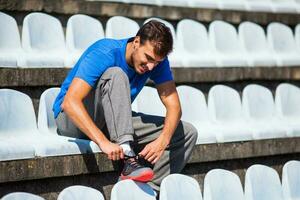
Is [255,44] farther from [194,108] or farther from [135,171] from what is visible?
[135,171]

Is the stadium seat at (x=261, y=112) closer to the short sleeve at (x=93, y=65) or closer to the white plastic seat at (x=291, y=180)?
the white plastic seat at (x=291, y=180)

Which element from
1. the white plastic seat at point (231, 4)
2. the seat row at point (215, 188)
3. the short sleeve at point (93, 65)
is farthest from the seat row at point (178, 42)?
the seat row at point (215, 188)

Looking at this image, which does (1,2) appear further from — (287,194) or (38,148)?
(287,194)

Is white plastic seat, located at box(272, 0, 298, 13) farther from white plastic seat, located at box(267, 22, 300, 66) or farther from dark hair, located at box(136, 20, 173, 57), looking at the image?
dark hair, located at box(136, 20, 173, 57)

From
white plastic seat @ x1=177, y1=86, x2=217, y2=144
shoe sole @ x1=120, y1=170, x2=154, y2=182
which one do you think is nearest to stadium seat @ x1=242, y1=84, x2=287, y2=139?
white plastic seat @ x1=177, y1=86, x2=217, y2=144

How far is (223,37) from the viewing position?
5.17 m

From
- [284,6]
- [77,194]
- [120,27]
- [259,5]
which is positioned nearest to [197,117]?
[120,27]

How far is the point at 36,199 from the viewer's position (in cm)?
250

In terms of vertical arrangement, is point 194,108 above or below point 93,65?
below

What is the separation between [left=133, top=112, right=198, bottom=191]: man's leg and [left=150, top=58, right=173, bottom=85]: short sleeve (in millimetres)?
177

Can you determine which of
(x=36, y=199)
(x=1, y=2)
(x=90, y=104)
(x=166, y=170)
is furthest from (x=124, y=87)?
(x=1, y=2)

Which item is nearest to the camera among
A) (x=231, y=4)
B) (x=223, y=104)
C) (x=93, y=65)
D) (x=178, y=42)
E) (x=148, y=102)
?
(x=93, y=65)

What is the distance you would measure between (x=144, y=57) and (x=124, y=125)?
0.31 meters

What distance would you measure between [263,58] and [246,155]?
1470mm
